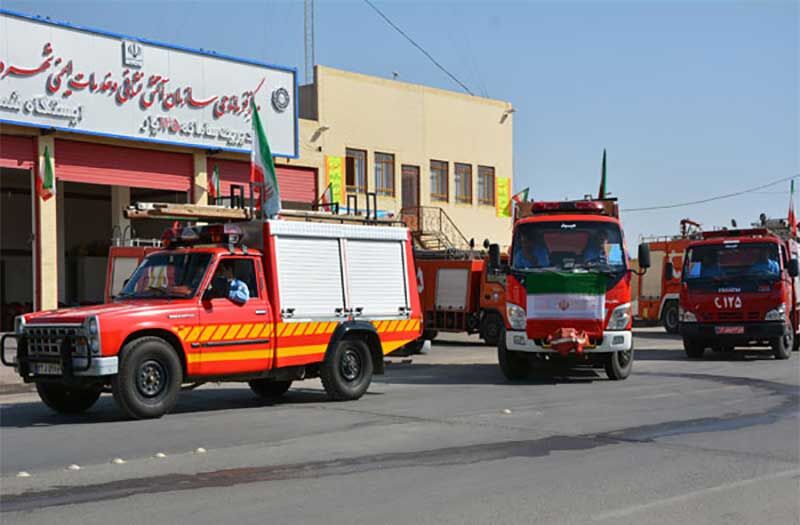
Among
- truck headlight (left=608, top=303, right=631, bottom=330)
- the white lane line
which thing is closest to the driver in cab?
truck headlight (left=608, top=303, right=631, bottom=330)

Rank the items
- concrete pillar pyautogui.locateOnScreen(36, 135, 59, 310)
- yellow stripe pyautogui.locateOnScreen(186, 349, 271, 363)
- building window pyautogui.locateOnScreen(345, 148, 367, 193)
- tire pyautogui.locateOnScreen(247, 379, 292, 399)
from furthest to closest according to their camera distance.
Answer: building window pyautogui.locateOnScreen(345, 148, 367, 193) → concrete pillar pyautogui.locateOnScreen(36, 135, 59, 310) → tire pyautogui.locateOnScreen(247, 379, 292, 399) → yellow stripe pyautogui.locateOnScreen(186, 349, 271, 363)

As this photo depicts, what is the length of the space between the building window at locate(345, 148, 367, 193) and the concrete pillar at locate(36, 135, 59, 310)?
11326 millimetres

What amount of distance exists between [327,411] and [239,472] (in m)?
4.46

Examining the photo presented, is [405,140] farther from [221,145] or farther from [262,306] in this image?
[262,306]

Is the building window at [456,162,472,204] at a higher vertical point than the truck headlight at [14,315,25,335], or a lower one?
higher

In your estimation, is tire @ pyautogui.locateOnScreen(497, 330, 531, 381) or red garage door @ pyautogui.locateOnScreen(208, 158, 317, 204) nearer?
tire @ pyautogui.locateOnScreen(497, 330, 531, 381)

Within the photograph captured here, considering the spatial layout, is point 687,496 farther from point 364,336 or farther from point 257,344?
point 364,336

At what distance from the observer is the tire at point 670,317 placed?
3372cm

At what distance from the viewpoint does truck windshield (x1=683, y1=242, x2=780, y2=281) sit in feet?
72.1

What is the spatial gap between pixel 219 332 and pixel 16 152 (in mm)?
16121

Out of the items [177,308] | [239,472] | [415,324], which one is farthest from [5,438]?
[415,324]

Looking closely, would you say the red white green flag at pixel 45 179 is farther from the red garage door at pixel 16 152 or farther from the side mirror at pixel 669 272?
the side mirror at pixel 669 272

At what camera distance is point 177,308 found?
12.4 metres

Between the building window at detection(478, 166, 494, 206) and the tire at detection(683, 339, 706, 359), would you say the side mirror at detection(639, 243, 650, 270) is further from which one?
the building window at detection(478, 166, 494, 206)
